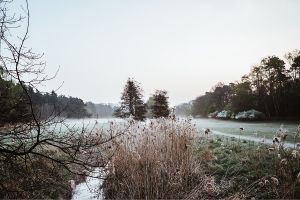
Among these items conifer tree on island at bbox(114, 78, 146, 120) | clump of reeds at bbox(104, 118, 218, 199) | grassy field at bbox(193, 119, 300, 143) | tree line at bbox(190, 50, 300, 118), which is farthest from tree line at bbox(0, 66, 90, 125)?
tree line at bbox(190, 50, 300, 118)

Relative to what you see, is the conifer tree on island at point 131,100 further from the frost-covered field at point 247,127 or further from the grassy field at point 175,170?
the grassy field at point 175,170

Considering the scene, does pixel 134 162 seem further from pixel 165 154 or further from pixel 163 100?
pixel 163 100

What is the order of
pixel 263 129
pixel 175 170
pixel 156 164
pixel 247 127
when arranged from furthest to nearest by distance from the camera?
pixel 247 127, pixel 263 129, pixel 156 164, pixel 175 170

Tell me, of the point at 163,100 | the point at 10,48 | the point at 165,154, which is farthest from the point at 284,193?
the point at 163,100

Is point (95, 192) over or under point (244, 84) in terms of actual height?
under

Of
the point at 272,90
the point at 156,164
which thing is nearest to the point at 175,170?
the point at 156,164

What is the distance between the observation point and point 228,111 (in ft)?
145

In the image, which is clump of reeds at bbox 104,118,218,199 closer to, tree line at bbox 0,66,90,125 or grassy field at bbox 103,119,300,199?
grassy field at bbox 103,119,300,199

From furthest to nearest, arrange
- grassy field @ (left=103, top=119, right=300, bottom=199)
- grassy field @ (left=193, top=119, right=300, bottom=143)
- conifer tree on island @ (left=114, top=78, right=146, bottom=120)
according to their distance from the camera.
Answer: conifer tree on island @ (left=114, top=78, right=146, bottom=120) → grassy field @ (left=193, top=119, right=300, bottom=143) → grassy field @ (left=103, top=119, right=300, bottom=199)

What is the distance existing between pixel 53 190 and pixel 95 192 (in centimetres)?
100

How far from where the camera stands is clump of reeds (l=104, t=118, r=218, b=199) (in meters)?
5.38

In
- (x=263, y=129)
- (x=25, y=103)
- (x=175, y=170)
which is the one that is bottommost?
(x=175, y=170)

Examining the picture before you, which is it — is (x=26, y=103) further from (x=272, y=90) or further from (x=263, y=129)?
(x=272, y=90)

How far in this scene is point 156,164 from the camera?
5.66 metres
